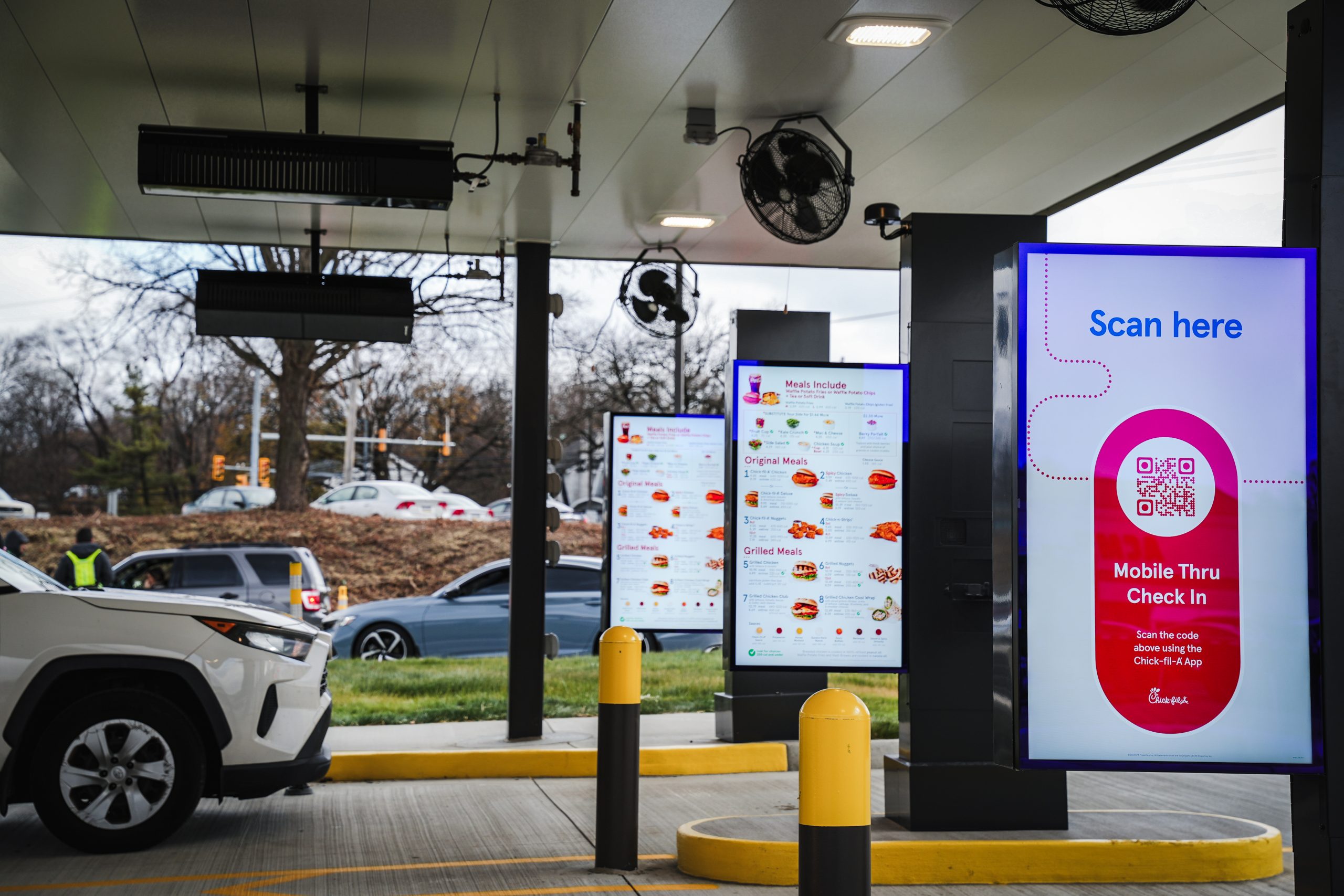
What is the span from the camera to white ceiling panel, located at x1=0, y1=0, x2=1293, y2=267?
5.24 metres

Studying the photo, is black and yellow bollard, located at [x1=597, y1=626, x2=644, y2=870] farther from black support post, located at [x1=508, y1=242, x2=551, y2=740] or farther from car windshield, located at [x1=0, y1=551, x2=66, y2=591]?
black support post, located at [x1=508, y1=242, x2=551, y2=740]

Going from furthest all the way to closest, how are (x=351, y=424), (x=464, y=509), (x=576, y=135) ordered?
(x=351, y=424) < (x=464, y=509) < (x=576, y=135)

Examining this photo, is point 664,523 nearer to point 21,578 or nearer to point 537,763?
point 537,763

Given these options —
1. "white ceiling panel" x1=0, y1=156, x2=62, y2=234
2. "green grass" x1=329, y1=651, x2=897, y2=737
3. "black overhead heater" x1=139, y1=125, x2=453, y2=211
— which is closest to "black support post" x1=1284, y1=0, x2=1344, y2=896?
"black overhead heater" x1=139, y1=125, x2=453, y2=211

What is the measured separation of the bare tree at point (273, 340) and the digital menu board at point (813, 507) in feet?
41.2

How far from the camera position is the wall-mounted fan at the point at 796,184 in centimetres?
627

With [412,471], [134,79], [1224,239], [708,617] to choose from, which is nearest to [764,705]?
[708,617]

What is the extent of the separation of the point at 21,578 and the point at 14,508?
18869mm

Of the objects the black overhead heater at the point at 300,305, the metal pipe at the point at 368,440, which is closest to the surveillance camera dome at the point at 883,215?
the black overhead heater at the point at 300,305

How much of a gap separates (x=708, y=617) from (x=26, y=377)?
18.4 m

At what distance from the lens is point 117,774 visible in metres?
5.62

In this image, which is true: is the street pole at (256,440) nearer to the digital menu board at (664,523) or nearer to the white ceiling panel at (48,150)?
the white ceiling panel at (48,150)

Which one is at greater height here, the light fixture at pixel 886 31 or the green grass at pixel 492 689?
the light fixture at pixel 886 31

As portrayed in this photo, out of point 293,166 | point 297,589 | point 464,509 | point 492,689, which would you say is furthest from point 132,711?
point 464,509
